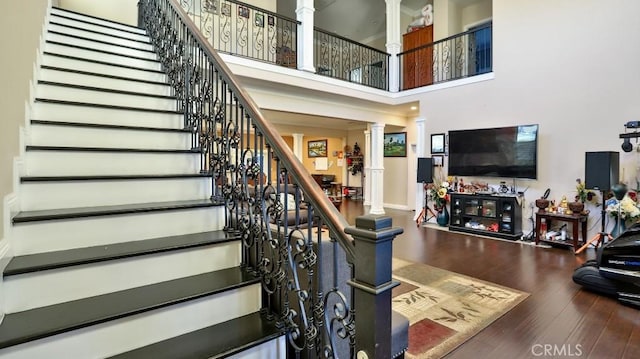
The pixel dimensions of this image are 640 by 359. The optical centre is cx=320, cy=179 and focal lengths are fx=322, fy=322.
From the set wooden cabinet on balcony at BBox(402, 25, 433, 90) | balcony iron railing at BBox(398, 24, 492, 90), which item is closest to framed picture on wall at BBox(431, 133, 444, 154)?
balcony iron railing at BBox(398, 24, 492, 90)

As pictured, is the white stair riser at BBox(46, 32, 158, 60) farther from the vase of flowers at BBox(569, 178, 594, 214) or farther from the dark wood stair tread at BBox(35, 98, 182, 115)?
the vase of flowers at BBox(569, 178, 594, 214)

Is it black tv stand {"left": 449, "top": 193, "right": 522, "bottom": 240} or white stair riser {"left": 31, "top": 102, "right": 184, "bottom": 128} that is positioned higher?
white stair riser {"left": 31, "top": 102, "right": 184, "bottom": 128}

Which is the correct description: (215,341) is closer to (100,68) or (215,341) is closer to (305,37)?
(100,68)

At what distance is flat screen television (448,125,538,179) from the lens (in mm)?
5105

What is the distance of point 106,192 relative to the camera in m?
1.81

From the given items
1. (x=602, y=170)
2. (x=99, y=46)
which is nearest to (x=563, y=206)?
(x=602, y=170)

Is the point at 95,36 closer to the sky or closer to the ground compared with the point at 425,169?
closer to the sky

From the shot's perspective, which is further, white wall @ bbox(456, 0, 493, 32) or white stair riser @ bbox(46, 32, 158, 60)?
white wall @ bbox(456, 0, 493, 32)

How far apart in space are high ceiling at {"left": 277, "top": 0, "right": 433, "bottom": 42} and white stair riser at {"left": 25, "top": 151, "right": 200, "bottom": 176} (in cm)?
788

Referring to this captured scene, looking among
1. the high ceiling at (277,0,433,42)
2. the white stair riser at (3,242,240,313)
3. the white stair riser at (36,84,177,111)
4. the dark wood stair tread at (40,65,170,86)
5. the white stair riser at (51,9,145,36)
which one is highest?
the high ceiling at (277,0,433,42)

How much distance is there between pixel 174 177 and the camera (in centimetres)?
205

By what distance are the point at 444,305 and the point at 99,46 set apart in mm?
4123

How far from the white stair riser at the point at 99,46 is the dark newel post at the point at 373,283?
11.2 ft

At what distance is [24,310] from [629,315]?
3877mm
